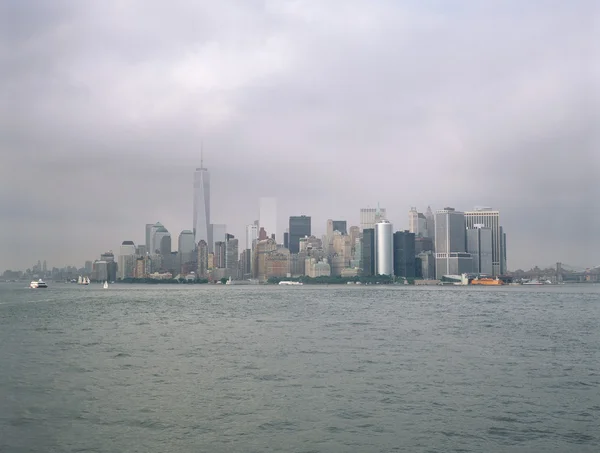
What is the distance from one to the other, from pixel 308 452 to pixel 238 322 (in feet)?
133

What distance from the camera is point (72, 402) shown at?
70.8 ft

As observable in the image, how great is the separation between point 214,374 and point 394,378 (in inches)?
299

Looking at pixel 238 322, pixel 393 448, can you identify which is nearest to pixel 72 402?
pixel 393 448

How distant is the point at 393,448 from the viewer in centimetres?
1628

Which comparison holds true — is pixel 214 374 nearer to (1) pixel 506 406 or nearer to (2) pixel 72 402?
(2) pixel 72 402

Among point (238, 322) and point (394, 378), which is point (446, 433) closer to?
point (394, 378)

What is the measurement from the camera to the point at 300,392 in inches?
908

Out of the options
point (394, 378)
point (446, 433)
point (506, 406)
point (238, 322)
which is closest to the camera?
point (446, 433)

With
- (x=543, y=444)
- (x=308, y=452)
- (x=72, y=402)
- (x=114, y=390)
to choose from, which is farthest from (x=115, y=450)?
(x=543, y=444)

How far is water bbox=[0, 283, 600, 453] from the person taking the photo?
17078mm

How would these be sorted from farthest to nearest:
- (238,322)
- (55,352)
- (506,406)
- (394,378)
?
(238,322)
(55,352)
(394,378)
(506,406)

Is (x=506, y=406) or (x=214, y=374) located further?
(x=214, y=374)

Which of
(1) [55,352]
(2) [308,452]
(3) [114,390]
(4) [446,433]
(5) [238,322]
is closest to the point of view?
(2) [308,452]

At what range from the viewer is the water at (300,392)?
56.0 ft
